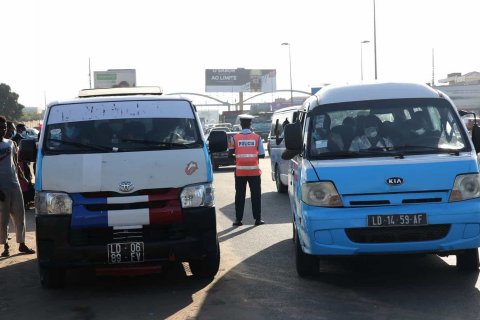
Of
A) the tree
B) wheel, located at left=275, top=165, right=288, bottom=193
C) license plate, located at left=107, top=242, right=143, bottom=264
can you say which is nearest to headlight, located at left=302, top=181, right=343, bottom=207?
license plate, located at left=107, top=242, right=143, bottom=264

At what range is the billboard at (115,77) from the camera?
70875mm

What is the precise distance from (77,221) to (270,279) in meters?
2.10

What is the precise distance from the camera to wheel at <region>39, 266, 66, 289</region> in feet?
26.0

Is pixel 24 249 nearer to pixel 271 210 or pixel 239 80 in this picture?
pixel 271 210

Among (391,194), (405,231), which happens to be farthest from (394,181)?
(405,231)

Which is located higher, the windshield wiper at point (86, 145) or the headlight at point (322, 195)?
the windshield wiper at point (86, 145)

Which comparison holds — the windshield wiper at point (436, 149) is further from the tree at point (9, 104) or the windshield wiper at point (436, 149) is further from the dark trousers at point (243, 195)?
the tree at point (9, 104)

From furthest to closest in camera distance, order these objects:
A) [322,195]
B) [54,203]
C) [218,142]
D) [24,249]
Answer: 1. [24,249]
2. [218,142]
3. [54,203]
4. [322,195]

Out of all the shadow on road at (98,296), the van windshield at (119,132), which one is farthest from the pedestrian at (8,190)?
the van windshield at (119,132)

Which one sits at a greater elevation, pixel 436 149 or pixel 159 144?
pixel 159 144

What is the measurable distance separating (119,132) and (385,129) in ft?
9.14

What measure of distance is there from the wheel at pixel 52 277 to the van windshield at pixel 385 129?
2.83m

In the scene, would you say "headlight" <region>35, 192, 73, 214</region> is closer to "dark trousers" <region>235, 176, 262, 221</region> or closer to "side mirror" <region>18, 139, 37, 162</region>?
"side mirror" <region>18, 139, 37, 162</region>

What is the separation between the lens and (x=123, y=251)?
7.48 m
